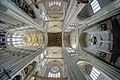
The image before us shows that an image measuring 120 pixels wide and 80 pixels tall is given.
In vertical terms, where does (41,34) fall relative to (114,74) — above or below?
above

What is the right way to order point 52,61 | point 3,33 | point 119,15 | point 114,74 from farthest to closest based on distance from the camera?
point 52,61, point 3,33, point 119,15, point 114,74

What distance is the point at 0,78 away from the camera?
317cm

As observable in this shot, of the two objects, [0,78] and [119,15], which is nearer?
[0,78]

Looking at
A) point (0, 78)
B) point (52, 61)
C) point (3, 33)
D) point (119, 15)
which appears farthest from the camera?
point (52, 61)

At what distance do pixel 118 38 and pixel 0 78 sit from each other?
777 cm

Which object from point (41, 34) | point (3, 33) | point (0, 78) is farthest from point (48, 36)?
point (0, 78)

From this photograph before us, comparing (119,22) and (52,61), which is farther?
(52,61)

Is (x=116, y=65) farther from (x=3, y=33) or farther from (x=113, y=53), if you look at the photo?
(x=3, y=33)

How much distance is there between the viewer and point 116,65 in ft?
14.0

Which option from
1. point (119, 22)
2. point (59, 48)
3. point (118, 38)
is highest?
point (119, 22)

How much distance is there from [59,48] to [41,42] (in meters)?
4.66

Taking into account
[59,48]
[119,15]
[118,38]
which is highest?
[119,15]

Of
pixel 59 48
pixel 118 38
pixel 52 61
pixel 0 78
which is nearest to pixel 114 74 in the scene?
pixel 118 38

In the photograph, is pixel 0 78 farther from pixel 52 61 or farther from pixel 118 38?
pixel 52 61
